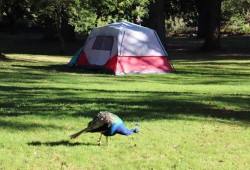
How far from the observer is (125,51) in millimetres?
18594

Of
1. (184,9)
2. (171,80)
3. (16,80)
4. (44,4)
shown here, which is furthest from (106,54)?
(184,9)

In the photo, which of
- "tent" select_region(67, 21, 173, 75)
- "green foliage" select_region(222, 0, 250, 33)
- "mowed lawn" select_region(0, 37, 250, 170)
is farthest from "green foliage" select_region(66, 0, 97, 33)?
"green foliage" select_region(222, 0, 250, 33)

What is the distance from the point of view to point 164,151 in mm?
6285

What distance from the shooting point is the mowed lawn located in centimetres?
589

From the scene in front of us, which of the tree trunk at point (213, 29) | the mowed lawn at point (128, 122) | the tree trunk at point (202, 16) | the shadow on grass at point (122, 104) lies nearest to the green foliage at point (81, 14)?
the mowed lawn at point (128, 122)

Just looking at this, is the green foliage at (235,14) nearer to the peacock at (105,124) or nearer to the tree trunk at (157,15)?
the tree trunk at (157,15)

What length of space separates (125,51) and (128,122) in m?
10.7

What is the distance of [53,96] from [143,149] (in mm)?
5298

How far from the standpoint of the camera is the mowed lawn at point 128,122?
5895mm

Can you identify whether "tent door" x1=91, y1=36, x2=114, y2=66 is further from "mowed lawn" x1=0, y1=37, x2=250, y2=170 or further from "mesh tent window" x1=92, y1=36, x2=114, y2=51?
"mowed lawn" x1=0, y1=37, x2=250, y2=170

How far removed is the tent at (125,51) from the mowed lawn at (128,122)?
2491 millimetres

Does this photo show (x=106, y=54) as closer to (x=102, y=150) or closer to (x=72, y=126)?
(x=72, y=126)

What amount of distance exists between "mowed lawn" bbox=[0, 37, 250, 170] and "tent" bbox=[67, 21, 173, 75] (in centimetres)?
249

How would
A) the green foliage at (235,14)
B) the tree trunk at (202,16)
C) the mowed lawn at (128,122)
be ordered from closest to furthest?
the mowed lawn at (128,122)
the tree trunk at (202,16)
the green foliage at (235,14)
